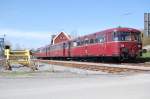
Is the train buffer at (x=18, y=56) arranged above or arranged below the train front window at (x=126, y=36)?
below

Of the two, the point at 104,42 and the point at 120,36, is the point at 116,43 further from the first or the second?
the point at 104,42

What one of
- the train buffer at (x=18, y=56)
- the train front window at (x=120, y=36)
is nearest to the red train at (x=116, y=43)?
the train front window at (x=120, y=36)

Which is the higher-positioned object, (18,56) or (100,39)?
(100,39)

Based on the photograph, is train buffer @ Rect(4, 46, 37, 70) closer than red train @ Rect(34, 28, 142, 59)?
Yes

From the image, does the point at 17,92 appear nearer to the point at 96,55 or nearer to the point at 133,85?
the point at 133,85

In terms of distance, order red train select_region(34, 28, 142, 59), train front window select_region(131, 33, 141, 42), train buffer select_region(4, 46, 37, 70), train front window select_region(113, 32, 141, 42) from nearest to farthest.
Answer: train buffer select_region(4, 46, 37, 70) < red train select_region(34, 28, 142, 59) < train front window select_region(113, 32, 141, 42) < train front window select_region(131, 33, 141, 42)

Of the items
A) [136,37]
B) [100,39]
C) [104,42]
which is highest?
[136,37]

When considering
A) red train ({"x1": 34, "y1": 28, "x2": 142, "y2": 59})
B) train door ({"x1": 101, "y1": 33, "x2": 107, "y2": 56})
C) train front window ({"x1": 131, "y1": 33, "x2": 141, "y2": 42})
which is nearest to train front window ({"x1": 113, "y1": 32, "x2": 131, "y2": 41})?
red train ({"x1": 34, "y1": 28, "x2": 142, "y2": 59})

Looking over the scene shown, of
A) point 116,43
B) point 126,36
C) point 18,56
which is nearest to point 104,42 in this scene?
point 116,43

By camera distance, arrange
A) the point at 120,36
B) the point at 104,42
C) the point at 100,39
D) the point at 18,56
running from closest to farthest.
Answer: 1. the point at 18,56
2. the point at 120,36
3. the point at 104,42
4. the point at 100,39

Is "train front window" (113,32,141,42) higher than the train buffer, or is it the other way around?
"train front window" (113,32,141,42)

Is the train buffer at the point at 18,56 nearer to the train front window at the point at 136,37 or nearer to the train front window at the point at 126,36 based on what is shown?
the train front window at the point at 126,36

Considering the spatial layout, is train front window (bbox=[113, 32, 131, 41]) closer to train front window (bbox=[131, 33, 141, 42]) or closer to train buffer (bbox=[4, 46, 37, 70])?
train front window (bbox=[131, 33, 141, 42])

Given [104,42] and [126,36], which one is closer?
[126,36]
